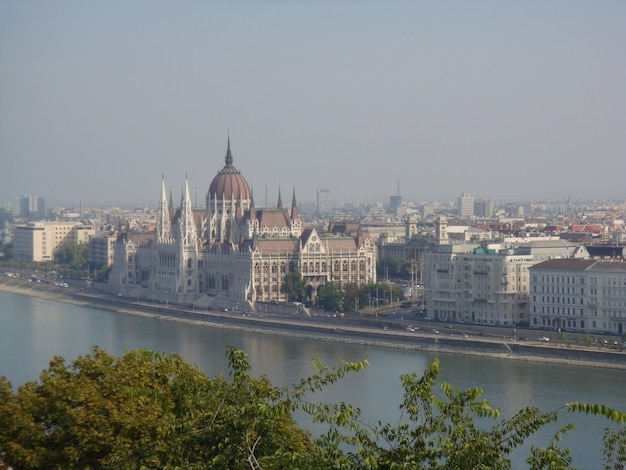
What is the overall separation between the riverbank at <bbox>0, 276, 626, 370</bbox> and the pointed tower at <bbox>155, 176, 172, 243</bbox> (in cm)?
252

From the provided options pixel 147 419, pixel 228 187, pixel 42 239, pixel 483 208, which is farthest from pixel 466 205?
pixel 147 419

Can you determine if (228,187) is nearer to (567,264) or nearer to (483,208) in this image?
(567,264)

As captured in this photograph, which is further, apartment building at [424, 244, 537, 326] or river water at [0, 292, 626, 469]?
apartment building at [424, 244, 537, 326]

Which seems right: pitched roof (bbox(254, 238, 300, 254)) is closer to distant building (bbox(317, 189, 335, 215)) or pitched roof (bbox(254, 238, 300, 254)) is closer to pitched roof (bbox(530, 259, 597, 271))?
pitched roof (bbox(530, 259, 597, 271))

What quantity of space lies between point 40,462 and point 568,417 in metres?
8.64

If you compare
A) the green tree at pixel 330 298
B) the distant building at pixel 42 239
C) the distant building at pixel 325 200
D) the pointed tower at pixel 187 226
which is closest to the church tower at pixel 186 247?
the pointed tower at pixel 187 226

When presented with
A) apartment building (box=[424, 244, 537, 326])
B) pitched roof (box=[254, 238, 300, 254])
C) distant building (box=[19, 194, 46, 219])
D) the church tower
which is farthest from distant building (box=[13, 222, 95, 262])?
apartment building (box=[424, 244, 537, 326])

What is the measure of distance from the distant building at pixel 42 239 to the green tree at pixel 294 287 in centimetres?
2126

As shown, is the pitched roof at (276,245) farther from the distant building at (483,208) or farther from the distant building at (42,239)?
the distant building at (483,208)

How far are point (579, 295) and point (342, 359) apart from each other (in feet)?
17.1

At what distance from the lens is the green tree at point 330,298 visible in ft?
98.2

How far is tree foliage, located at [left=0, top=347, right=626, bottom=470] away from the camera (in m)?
5.56

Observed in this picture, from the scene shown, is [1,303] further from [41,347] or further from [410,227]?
[410,227]

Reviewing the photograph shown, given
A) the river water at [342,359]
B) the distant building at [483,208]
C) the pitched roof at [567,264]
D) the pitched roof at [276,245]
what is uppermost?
the distant building at [483,208]
